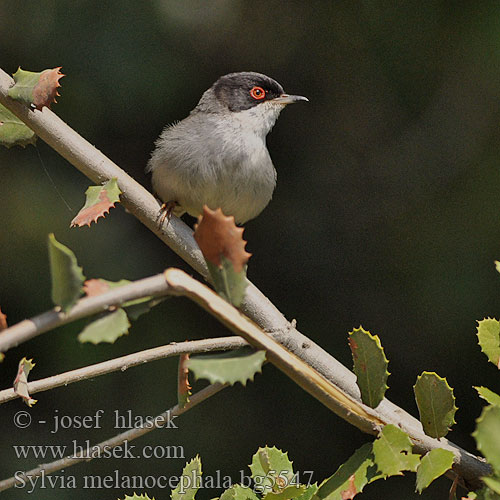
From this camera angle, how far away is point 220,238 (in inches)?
37.4

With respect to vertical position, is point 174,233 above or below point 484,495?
above

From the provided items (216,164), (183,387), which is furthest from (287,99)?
(183,387)

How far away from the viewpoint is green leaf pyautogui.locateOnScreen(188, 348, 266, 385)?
0.84 metres

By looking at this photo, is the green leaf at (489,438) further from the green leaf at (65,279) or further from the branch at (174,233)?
the green leaf at (65,279)

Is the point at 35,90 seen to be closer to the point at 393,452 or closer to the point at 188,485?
the point at 188,485

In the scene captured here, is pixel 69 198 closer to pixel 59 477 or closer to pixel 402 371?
pixel 59 477

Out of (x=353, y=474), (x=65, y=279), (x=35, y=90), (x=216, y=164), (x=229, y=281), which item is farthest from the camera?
(x=216, y=164)

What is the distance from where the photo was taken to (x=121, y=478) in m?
3.80

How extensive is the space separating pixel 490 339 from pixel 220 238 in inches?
22.4

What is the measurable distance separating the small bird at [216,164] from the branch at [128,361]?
131 cm

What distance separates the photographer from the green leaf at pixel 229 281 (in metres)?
0.94

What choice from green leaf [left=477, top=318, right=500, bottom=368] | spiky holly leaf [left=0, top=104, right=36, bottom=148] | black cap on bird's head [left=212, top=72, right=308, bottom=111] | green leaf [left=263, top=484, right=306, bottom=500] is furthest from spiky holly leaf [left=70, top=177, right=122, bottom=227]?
black cap on bird's head [left=212, top=72, right=308, bottom=111]

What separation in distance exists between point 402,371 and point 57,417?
1.98 meters

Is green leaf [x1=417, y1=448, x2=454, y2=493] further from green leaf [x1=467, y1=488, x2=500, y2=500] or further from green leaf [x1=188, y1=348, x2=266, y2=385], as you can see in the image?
green leaf [x1=188, y1=348, x2=266, y2=385]
